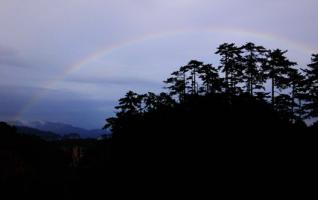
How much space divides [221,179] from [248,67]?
3400 cm

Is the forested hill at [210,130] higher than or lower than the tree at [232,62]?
lower

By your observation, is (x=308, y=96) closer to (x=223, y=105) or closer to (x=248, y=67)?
(x=248, y=67)

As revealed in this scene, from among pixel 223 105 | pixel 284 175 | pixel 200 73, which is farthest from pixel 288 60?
pixel 284 175

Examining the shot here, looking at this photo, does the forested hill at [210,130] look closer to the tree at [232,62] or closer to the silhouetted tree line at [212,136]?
the silhouetted tree line at [212,136]

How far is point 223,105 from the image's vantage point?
18.3m

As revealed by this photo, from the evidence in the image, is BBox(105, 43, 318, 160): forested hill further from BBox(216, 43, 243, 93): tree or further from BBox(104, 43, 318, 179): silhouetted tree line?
BBox(216, 43, 243, 93): tree

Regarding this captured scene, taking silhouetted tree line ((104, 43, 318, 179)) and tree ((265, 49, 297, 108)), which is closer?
silhouetted tree line ((104, 43, 318, 179))

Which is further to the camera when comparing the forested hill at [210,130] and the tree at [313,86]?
the tree at [313,86]

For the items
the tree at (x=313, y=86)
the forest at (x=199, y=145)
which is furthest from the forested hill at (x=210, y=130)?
the tree at (x=313, y=86)

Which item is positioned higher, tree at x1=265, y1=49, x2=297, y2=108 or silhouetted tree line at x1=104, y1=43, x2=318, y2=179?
tree at x1=265, y1=49, x2=297, y2=108

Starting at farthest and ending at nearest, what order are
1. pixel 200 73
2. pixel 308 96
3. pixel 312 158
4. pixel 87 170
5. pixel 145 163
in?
1. pixel 200 73
2. pixel 308 96
3. pixel 87 170
4. pixel 145 163
5. pixel 312 158

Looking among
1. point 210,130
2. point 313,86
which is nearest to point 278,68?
point 313,86

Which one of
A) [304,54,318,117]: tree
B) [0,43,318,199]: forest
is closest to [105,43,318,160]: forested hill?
[0,43,318,199]: forest

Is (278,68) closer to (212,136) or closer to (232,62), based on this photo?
(232,62)
